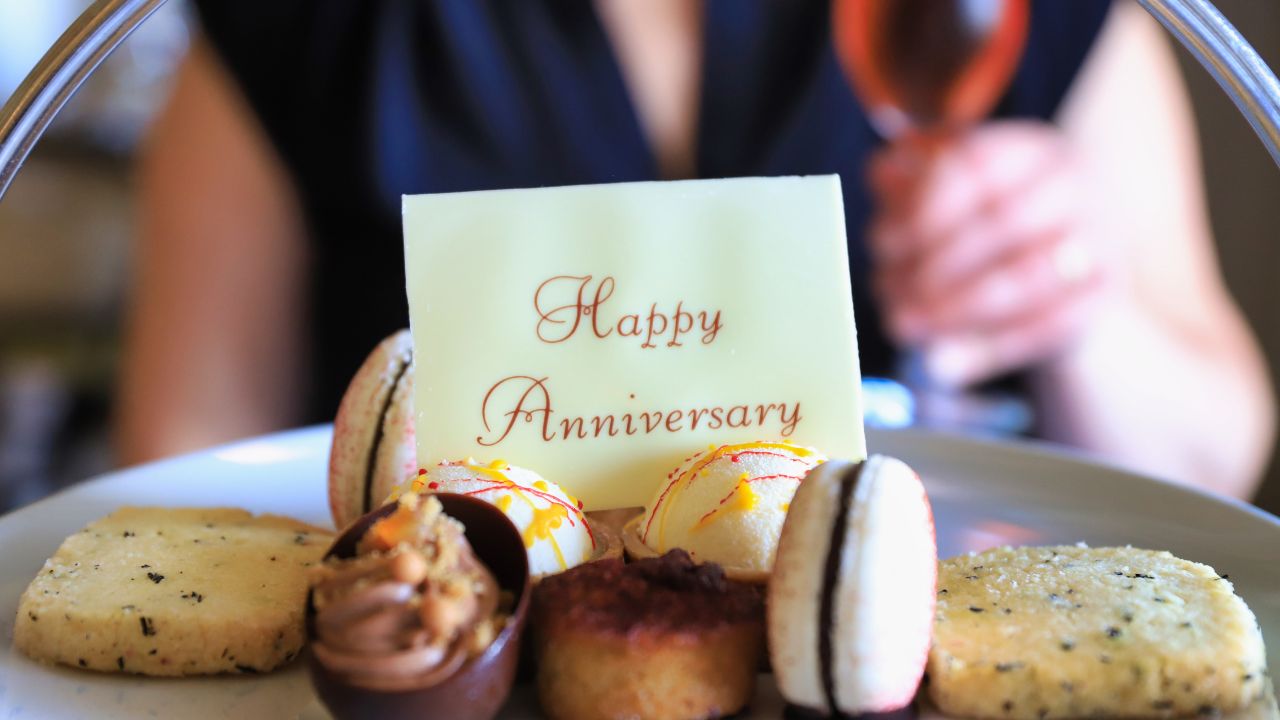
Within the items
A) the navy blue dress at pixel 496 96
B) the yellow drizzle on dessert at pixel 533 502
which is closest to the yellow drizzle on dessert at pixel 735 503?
the yellow drizzle on dessert at pixel 533 502

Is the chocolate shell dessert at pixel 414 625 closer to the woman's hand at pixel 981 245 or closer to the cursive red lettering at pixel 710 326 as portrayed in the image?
the cursive red lettering at pixel 710 326

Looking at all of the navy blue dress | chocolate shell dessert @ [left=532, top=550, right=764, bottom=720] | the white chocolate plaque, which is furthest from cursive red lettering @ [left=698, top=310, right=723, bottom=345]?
the navy blue dress

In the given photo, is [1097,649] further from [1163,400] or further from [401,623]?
[1163,400]

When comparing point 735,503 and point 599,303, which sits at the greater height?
point 599,303

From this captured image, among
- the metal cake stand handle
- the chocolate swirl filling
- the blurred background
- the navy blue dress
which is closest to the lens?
the chocolate swirl filling

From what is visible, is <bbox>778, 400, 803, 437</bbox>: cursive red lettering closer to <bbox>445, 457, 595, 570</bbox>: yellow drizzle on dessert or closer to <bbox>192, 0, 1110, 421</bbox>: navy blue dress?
<bbox>445, 457, 595, 570</bbox>: yellow drizzle on dessert

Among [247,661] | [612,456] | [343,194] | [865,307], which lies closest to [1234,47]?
[612,456]

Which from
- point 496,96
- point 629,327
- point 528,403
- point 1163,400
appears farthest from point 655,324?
point 1163,400
